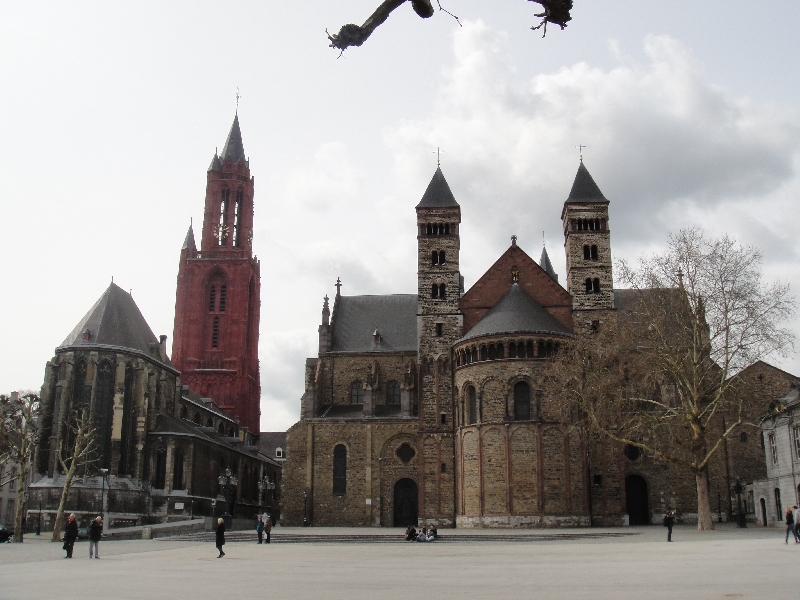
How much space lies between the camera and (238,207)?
300ft

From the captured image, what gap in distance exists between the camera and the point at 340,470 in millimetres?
54250

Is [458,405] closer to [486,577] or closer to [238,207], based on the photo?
[486,577]

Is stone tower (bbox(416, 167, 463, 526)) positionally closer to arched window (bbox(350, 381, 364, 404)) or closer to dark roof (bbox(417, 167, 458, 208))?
dark roof (bbox(417, 167, 458, 208))

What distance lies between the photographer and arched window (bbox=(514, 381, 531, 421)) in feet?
157

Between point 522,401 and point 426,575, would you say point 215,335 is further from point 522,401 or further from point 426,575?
point 426,575

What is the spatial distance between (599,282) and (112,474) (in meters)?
35.1

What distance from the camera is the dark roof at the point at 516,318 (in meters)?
48.7

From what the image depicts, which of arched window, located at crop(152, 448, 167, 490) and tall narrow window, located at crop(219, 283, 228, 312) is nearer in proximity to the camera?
arched window, located at crop(152, 448, 167, 490)

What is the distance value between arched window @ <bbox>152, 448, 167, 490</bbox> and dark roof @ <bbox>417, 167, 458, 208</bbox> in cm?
2552

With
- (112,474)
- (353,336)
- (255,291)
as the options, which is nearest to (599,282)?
(353,336)

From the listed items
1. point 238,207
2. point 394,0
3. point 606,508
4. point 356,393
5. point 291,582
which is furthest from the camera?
→ point 238,207

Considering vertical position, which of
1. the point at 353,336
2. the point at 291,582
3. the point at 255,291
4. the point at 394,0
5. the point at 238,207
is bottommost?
the point at 291,582

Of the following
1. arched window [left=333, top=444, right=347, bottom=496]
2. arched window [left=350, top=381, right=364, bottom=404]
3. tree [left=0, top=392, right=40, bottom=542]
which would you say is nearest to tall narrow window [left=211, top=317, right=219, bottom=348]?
arched window [left=350, top=381, right=364, bottom=404]

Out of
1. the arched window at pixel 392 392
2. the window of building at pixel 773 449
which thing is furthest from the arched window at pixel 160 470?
the window of building at pixel 773 449
